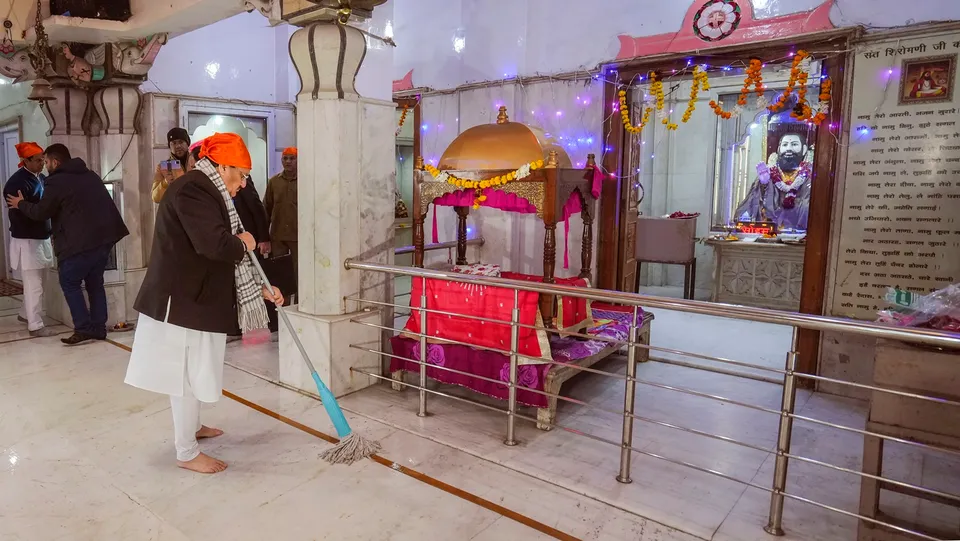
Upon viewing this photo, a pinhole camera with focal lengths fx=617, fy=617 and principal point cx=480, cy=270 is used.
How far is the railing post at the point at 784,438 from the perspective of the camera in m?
2.72

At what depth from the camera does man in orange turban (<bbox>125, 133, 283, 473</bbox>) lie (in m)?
3.16

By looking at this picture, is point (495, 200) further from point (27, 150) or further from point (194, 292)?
point (27, 150)

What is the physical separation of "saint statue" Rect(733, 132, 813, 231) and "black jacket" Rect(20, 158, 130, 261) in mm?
8318

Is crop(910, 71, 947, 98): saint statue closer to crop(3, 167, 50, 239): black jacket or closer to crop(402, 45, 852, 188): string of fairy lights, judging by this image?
crop(402, 45, 852, 188): string of fairy lights

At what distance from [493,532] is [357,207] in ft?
8.27

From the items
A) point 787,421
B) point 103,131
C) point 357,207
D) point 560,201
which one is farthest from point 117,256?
point 787,421

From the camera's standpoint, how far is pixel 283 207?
240 inches

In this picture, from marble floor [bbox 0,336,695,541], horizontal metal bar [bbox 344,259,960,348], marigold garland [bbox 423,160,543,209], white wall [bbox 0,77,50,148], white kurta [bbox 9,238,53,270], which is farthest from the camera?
white wall [bbox 0,77,50,148]

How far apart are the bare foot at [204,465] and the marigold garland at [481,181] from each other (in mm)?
2770

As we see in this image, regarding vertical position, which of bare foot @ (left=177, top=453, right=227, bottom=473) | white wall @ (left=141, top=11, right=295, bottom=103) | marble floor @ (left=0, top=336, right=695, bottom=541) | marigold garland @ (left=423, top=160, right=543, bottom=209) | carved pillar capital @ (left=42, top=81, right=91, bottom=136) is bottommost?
marble floor @ (left=0, top=336, right=695, bottom=541)

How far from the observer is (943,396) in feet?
8.23

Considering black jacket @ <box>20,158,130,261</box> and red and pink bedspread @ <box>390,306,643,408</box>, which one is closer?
red and pink bedspread @ <box>390,306,643,408</box>

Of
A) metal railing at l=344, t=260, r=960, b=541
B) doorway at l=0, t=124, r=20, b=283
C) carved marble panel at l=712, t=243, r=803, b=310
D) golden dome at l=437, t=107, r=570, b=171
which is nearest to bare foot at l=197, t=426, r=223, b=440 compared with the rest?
metal railing at l=344, t=260, r=960, b=541

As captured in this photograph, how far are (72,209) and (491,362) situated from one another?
4.11 meters
